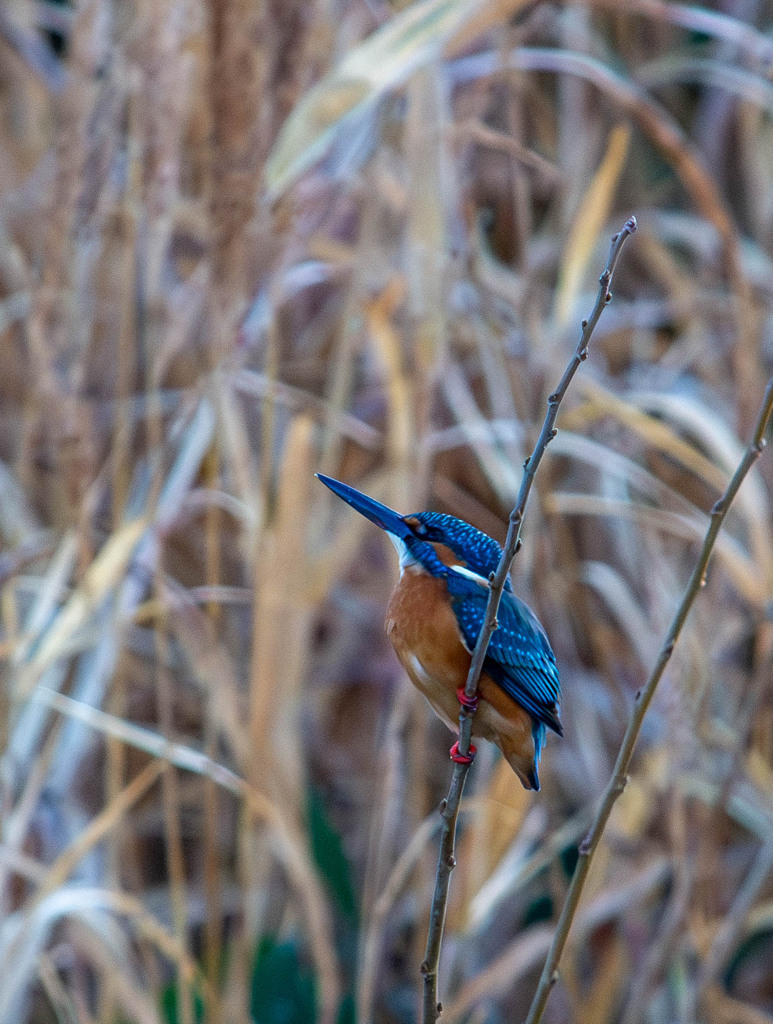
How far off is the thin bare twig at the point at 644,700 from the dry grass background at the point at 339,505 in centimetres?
53

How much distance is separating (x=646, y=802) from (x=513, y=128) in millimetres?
941

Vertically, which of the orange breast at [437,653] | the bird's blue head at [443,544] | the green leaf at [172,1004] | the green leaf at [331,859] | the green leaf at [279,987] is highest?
the bird's blue head at [443,544]

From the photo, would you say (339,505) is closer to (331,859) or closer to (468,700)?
(331,859)

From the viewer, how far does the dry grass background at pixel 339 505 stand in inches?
46.2

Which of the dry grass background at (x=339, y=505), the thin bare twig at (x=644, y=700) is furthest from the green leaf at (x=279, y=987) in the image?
the thin bare twig at (x=644, y=700)

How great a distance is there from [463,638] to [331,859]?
3.01 feet

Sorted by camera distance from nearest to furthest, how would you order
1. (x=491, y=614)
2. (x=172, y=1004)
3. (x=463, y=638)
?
(x=491, y=614) < (x=463, y=638) < (x=172, y=1004)

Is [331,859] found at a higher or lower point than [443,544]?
lower

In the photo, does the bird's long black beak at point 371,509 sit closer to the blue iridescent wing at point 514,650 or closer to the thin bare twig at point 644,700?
the blue iridescent wing at point 514,650

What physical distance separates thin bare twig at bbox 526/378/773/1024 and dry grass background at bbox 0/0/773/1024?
1.74 ft

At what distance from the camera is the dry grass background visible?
117cm

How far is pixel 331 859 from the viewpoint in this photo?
1598 mm

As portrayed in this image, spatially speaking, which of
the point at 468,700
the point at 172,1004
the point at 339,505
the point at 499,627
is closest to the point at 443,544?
the point at 499,627

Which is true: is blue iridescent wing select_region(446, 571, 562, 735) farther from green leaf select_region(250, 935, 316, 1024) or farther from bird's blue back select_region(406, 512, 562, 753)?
green leaf select_region(250, 935, 316, 1024)
